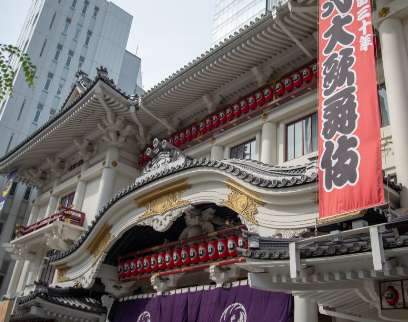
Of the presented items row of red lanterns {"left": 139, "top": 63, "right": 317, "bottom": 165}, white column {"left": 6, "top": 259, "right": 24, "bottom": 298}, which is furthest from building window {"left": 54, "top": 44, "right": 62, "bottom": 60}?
row of red lanterns {"left": 139, "top": 63, "right": 317, "bottom": 165}

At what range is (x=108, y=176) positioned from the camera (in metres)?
20.2

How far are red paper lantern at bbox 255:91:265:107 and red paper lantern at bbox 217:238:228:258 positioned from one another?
568 cm

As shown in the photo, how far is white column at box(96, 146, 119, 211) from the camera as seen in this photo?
19.7 meters

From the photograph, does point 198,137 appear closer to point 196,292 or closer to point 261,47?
point 261,47

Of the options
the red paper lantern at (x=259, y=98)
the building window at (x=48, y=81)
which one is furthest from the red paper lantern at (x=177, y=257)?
the building window at (x=48, y=81)

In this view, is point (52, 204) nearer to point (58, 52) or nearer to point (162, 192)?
point (162, 192)

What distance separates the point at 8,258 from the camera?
31.7 m

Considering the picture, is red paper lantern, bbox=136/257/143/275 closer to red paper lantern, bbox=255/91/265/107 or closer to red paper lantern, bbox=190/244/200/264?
red paper lantern, bbox=190/244/200/264

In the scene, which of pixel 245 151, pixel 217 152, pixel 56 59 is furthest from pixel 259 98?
pixel 56 59

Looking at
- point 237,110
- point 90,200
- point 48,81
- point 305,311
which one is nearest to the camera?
point 305,311

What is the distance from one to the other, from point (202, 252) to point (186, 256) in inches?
27.0

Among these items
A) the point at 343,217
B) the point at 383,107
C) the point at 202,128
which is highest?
the point at 202,128

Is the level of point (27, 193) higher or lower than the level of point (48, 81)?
lower

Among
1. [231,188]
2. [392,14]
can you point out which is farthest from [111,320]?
[392,14]
